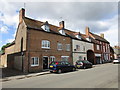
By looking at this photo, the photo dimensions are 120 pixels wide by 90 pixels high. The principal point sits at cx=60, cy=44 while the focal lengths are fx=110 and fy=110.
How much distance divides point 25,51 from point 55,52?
583 centimetres

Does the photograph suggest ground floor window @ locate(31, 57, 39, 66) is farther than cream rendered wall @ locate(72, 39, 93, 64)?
No

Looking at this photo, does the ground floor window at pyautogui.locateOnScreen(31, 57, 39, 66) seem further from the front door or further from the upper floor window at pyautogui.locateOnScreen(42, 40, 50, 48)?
the upper floor window at pyautogui.locateOnScreen(42, 40, 50, 48)

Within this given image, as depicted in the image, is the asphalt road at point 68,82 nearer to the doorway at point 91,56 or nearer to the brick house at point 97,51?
the doorway at point 91,56

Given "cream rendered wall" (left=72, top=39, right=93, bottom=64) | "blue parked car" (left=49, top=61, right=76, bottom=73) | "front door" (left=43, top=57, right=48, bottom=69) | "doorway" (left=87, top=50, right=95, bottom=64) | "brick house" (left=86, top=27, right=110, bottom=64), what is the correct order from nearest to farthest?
1. "blue parked car" (left=49, top=61, right=76, bottom=73)
2. "front door" (left=43, top=57, right=48, bottom=69)
3. "cream rendered wall" (left=72, top=39, right=93, bottom=64)
4. "doorway" (left=87, top=50, right=95, bottom=64)
5. "brick house" (left=86, top=27, right=110, bottom=64)

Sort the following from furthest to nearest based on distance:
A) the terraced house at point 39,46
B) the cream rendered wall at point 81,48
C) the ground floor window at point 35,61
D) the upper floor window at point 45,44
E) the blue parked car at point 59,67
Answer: the cream rendered wall at point 81,48 → the upper floor window at point 45,44 → the ground floor window at point 35,61 → the terraced house at point 39,46 → the blue parked car at point 59,67

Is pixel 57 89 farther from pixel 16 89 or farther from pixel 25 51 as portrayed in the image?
pixel 25 51

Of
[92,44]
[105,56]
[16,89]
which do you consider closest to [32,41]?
[16,89]

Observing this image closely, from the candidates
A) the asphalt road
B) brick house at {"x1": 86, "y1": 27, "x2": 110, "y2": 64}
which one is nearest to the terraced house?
the asphalt road

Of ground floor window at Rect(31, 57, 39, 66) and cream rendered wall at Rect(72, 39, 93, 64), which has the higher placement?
cream rendered wall at Rect(72, 39, 93, 64)

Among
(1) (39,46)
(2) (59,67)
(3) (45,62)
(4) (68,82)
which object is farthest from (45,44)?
(4) (68,82)

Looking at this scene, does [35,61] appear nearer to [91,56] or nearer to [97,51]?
[91,56]

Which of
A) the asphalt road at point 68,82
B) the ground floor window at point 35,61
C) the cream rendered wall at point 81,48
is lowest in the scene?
the asphalt road at point 68,82

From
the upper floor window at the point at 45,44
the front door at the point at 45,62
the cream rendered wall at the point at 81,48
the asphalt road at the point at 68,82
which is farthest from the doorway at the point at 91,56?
the asphalt road at the point at 68,82

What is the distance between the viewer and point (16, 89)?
7.39 meters
